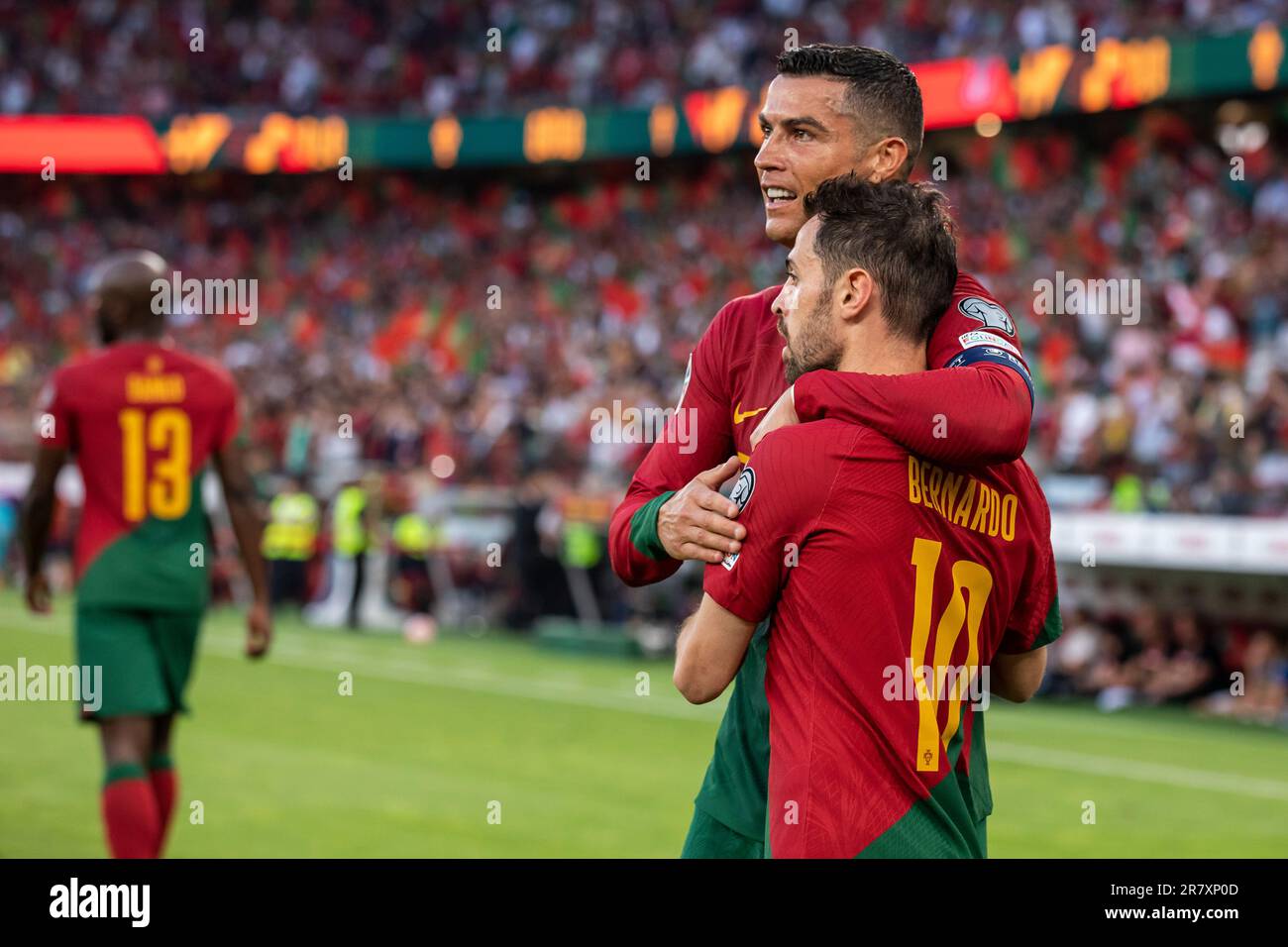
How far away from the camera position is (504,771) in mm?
9688

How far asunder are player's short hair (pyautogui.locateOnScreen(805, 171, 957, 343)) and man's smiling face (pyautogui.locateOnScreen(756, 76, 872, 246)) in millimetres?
452

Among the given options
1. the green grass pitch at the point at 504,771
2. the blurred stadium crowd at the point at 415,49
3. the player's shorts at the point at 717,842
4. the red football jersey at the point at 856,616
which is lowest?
the green grass pitch at the point at 504,771

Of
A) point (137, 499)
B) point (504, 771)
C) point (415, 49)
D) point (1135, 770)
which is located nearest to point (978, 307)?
point (137, 499)

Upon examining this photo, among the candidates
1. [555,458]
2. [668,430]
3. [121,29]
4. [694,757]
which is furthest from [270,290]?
[668,430]

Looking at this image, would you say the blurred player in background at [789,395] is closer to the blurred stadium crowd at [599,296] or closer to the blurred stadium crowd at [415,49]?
the blurred stadium crowd at [599,296]

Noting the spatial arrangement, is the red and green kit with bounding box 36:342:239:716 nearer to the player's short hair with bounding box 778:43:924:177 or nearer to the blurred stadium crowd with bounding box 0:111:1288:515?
the player's short hair with bounding box 778:43:924:177

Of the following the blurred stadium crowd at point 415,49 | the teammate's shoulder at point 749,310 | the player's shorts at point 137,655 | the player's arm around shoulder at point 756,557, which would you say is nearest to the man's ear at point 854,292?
the player's arm around shoulder at point 756,557

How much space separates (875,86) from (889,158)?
14 cm

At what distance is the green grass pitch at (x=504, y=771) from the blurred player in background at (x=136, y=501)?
1.40 m

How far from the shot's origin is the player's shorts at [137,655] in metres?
5.79
